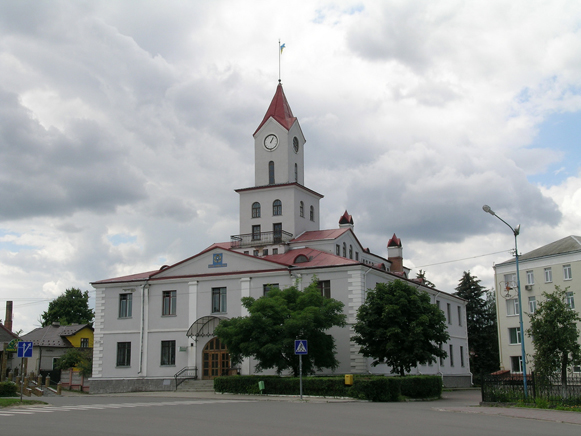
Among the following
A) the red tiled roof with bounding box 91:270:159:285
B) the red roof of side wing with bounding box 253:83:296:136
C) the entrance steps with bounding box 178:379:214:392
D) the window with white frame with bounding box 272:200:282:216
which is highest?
the red roof of side wing with bounding box 253:83:296:136

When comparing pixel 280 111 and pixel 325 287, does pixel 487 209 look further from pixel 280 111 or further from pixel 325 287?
pixel 280 111

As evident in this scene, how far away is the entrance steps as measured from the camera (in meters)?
38.4

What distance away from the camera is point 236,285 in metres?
41.9

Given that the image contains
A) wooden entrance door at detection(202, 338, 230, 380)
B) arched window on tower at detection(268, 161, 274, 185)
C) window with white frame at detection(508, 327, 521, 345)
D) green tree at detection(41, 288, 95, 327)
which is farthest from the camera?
green tree at detection(41, 288, 95, 327)

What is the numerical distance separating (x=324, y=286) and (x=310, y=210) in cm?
1237

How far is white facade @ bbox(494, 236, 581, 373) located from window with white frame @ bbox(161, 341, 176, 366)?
30.4 metres

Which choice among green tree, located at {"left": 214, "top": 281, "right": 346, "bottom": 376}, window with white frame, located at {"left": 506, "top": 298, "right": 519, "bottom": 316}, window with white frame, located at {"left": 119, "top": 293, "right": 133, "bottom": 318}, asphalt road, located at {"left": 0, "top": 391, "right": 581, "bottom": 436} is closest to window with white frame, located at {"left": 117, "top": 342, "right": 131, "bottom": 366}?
window with white frame, located at {"left": 119, "top": 293, "right": 133, "bottom": 318}

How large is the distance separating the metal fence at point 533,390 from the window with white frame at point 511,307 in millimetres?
33144

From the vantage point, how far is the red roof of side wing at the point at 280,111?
5076 centimetres

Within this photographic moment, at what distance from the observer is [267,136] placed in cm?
5078

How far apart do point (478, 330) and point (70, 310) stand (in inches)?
2229

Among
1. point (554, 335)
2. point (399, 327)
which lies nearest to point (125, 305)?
point (399, 327)

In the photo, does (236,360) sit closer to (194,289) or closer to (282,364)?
(282,364)

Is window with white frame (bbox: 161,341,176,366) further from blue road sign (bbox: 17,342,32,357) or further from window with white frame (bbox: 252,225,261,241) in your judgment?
blue road sign (bbox: 17,342,32,357)
